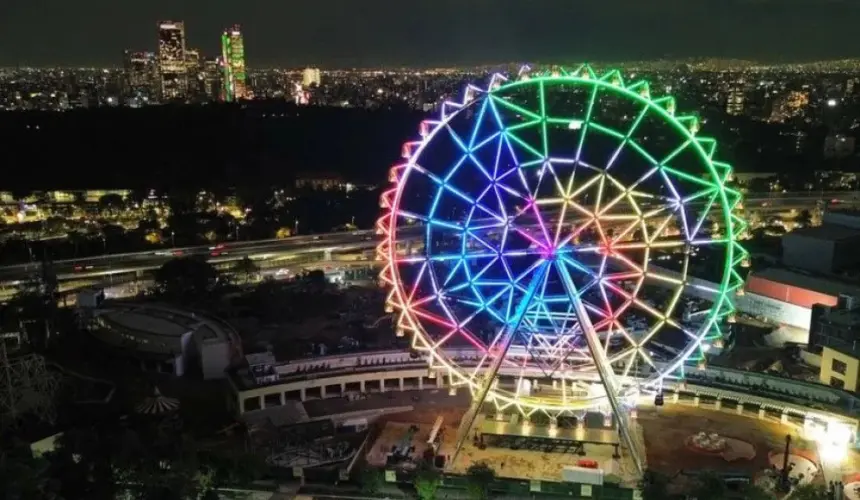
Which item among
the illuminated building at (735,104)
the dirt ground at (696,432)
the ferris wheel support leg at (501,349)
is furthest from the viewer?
the illuminated building at (735,104)

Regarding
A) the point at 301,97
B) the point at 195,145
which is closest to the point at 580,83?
the point at 195,145

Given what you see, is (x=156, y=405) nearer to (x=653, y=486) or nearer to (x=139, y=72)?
(x=653, y=486)

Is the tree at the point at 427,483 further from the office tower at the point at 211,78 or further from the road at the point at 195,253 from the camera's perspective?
the office tower at the point at 211,78

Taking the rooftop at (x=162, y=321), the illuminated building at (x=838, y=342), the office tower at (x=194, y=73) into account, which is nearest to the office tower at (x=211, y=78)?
the office tower at (x=194, y=73)

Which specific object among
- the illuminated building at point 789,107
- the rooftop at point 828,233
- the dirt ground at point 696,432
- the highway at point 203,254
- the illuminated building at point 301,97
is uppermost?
the illuminated building at point 301,97

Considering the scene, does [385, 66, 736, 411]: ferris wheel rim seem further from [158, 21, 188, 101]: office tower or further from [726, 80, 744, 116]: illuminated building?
[158, 21, 188, 101]: office tower

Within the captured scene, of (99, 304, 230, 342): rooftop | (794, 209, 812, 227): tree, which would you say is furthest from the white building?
(794, 209, 812, 227): tree

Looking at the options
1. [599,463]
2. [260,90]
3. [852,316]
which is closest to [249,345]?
[599,463]
